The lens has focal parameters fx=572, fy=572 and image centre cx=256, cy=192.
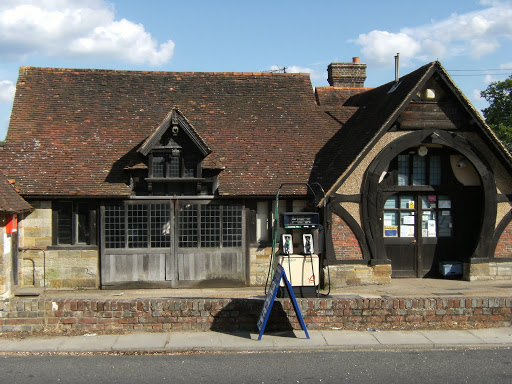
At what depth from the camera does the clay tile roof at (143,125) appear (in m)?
14.9

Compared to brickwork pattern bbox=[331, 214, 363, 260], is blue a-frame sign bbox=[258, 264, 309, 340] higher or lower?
lower

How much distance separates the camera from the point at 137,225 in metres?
14.8

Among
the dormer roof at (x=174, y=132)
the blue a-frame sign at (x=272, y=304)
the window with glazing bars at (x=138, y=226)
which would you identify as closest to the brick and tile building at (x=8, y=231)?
the window with glazing bars at (x=138, y=226)

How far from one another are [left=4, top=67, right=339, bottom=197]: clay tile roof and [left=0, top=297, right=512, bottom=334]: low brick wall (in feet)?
15.8

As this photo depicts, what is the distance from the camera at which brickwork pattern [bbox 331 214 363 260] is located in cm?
1442

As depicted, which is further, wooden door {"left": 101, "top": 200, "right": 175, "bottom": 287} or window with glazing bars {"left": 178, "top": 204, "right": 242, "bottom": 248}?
window with glazing bars {"left": 178, "top": 204, "right": 242, "bottom": 248}

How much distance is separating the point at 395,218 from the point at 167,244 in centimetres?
615

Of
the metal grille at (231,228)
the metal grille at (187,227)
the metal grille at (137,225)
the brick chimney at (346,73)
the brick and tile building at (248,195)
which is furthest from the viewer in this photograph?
the brick chimney at (346,73)

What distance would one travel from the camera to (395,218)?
1551 cm

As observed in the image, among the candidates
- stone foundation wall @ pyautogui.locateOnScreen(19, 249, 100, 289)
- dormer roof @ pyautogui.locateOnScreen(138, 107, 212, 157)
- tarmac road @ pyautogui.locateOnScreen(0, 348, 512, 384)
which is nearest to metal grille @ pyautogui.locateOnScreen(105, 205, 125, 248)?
stone foundation wall @ pyautogui.locateOnScreen(19, 249, 100, 289)

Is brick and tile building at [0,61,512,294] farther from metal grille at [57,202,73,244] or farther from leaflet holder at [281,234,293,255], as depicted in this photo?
leaflet holder at [281,234,293,255]

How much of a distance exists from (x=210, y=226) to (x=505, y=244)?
7.68m

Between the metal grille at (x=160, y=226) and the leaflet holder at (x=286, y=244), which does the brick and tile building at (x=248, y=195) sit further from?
the leaflet holder at (x=286, y=244)

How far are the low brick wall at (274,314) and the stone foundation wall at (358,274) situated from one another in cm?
390
